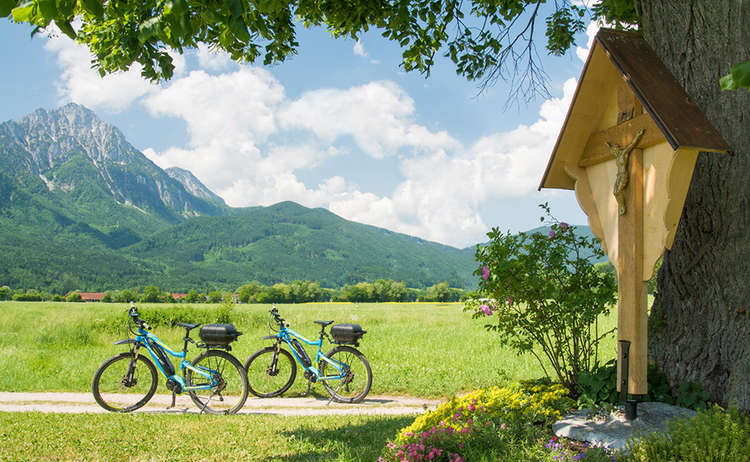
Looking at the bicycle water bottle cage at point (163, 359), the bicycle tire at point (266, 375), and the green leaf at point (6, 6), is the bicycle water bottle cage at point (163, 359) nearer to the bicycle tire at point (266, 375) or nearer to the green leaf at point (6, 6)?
the bicycle tire at point (266, 375)

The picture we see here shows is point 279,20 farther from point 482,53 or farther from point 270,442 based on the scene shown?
point 270,442

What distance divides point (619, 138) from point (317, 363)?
6.21 metres

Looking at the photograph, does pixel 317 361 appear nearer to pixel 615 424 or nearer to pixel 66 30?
pixel 615 424

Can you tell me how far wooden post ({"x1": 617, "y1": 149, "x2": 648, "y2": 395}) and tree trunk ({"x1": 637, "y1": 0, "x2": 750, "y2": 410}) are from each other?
40.7 inches

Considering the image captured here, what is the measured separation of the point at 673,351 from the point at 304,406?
541cm

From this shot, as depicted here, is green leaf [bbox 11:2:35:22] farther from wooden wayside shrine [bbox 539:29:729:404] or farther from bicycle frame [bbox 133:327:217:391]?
bicycle frame [bbox 133:327:217:391]

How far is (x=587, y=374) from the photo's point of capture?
16.0 feet

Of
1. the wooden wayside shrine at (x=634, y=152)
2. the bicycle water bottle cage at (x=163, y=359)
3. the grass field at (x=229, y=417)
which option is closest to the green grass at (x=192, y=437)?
the grass field at (x=229, y=417)

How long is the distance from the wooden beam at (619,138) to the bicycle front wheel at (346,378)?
16.6 feet

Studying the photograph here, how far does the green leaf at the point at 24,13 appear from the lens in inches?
97.4

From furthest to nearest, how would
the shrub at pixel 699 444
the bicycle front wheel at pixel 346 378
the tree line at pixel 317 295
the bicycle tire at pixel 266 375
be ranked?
the tree line at pixel 317 295, the bicycle tire at pixel 266 375, the bicycle front wheel at pixel 346 378, the shrub at pixel 699 444

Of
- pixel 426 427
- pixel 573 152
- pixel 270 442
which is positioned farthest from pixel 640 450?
pixel 270 442

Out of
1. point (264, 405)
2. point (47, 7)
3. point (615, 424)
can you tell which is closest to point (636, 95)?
point (615, 424)

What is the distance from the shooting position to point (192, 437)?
18.5ft
